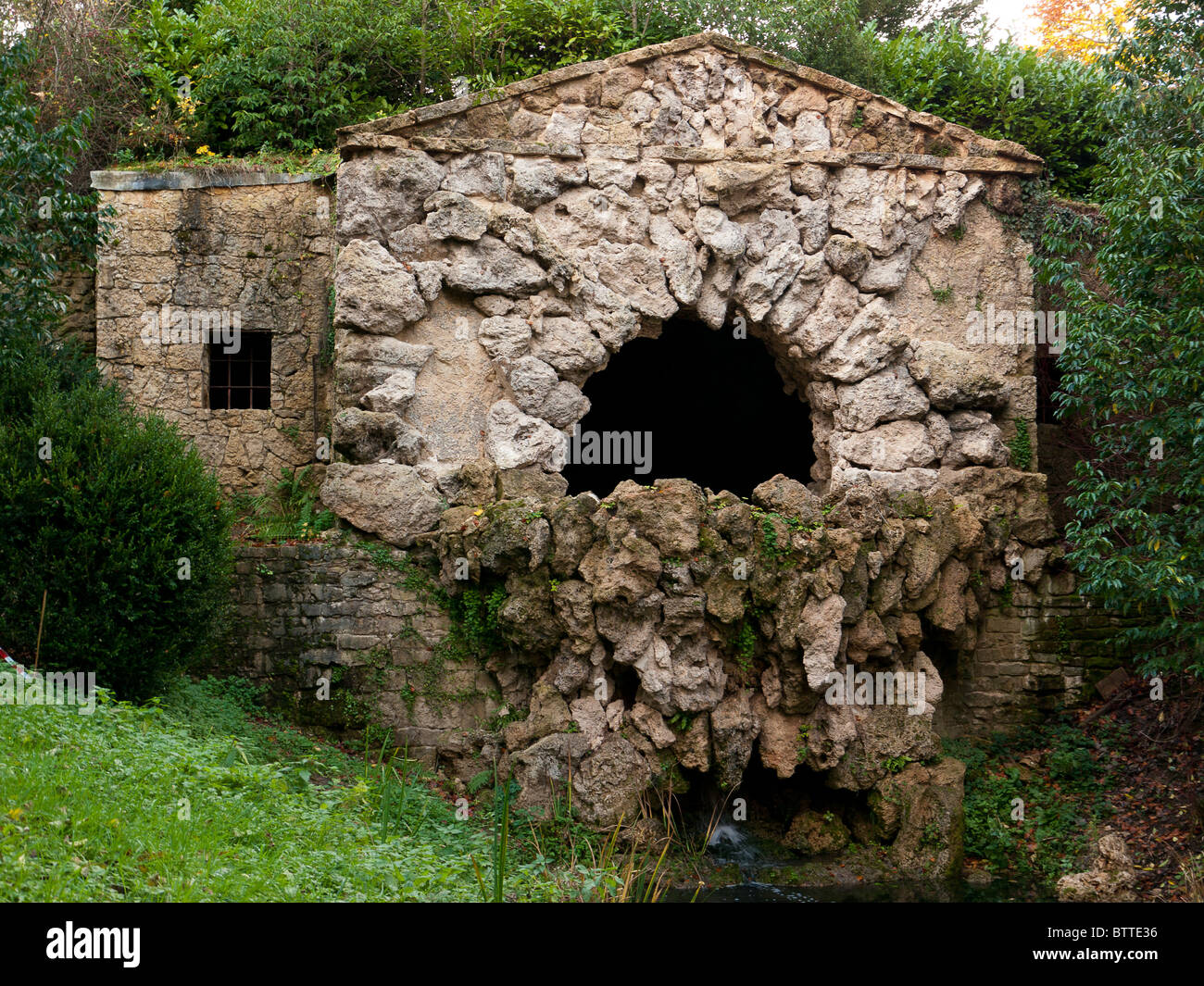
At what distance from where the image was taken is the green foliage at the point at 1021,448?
11.9 metres

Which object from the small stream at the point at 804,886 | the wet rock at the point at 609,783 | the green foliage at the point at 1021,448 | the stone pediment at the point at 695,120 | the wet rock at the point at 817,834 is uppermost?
the stone pediment at the point at 695,120

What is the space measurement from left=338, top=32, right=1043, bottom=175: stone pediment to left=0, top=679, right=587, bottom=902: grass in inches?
237

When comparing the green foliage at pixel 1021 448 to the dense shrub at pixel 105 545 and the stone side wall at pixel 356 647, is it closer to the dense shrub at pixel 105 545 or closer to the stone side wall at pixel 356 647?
the stone side wall at pixel 356 647

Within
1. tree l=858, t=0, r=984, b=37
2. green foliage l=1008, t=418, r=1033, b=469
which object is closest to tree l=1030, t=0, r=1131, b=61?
tree l=858, t=0, r=984, b=37

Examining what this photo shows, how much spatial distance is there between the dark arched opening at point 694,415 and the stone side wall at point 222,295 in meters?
4.48

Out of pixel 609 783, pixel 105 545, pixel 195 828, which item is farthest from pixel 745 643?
pixel 105 545

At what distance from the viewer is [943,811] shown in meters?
9.84

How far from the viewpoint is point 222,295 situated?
41.5 ft

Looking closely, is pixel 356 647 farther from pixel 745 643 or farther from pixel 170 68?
pixel 170 68

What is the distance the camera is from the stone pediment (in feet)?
36.3

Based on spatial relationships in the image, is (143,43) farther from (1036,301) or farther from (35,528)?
(1036,301)

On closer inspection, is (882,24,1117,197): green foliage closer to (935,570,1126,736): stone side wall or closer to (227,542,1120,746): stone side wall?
(935,570,1126,736): stone side wall

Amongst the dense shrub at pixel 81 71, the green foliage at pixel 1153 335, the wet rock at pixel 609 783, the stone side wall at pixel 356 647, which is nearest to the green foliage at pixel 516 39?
the dense shrub at pixel 81 71
